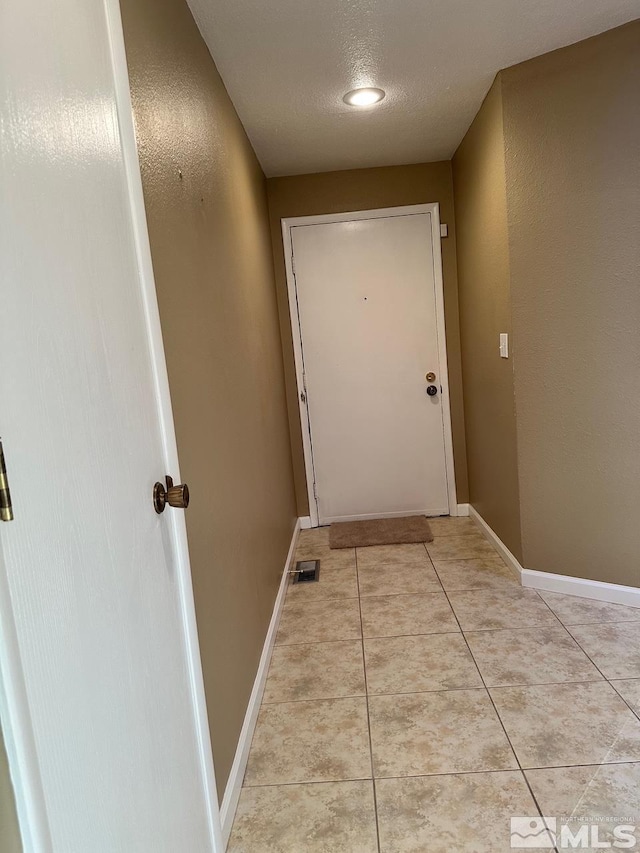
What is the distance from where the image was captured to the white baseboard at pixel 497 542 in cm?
284

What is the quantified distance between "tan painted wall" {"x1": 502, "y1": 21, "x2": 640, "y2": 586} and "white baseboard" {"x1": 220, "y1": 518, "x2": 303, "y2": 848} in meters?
1.30

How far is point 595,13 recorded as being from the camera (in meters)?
2.06

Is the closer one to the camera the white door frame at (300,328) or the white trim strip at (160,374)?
the white trim strip at (160,374)

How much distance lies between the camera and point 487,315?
2.99 metres

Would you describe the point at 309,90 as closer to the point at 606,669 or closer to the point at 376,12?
the point at 376,12

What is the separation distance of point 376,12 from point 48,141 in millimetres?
1702

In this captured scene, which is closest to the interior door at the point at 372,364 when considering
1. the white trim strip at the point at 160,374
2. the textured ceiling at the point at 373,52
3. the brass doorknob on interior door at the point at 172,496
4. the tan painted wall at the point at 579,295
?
the textured ceiling at the point at 373,52

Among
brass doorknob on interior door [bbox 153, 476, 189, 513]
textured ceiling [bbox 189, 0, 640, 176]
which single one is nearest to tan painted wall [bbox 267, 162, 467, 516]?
textured ceiling [bbox 189, 0, 640, 176]

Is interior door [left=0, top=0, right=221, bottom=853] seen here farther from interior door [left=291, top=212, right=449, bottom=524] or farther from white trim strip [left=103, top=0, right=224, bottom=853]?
interior door [left=291, top=212, right=449, bottom=524]

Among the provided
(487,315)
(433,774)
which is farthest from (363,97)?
(433,774)

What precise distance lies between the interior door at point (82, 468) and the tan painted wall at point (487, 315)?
204 centimetres

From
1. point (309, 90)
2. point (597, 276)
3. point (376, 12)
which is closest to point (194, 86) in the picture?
point (376, 12)

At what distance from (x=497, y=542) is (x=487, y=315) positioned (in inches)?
49.7

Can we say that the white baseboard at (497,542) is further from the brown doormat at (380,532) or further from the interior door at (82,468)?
the interior door at (82,468)
